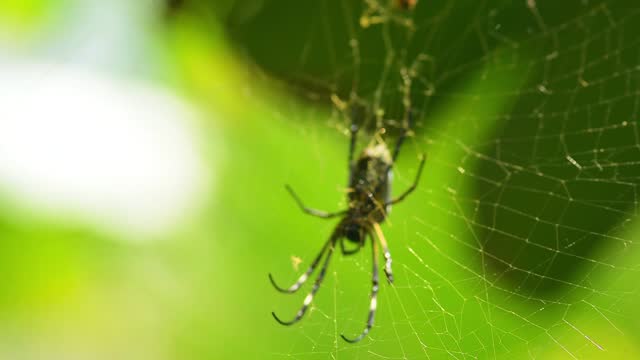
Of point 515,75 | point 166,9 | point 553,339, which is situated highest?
point 166,9

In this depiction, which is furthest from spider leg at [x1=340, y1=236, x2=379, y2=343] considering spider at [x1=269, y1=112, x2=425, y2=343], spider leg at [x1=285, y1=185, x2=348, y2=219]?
spider leg at [x1=285, y1=185, x2=348, y2=219]

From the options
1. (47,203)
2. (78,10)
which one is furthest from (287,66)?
(47,203)

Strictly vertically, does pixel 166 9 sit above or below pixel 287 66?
above

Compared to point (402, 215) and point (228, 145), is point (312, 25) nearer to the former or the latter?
point (228, 145)

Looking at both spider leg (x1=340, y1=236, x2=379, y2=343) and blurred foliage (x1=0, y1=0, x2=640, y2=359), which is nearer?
blurred foliage (x1=0, y1=0, x2=640, y2=359)

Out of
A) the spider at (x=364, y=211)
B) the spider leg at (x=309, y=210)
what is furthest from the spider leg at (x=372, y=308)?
the spider leg at (x=309, y=210)

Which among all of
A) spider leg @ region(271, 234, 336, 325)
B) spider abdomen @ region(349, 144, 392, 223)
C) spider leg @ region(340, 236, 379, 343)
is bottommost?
spider leg @ region(340, 236, 379, 343)

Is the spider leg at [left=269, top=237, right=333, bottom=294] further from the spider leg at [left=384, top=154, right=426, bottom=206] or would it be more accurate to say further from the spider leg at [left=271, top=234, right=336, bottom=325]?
the spider leg at [left=384, top=154, right=426, bottom=206]

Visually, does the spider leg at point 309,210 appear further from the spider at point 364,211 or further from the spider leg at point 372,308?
the spider leg at point 372,308

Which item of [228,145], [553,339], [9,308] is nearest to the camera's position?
[553,339]
